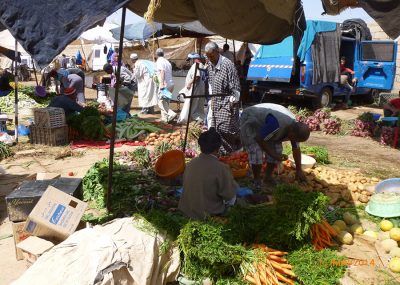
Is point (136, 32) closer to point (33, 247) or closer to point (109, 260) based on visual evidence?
point (33, 247)

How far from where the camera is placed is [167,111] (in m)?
10.9

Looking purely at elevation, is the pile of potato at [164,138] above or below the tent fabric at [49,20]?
below

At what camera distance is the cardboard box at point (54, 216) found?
3.42 meters

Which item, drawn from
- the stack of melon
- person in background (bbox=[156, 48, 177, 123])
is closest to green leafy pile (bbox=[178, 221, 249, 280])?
the stack of melon

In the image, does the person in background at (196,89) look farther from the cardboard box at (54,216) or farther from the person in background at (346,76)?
the cardboard box at (54,216)

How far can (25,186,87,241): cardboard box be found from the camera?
3424mm

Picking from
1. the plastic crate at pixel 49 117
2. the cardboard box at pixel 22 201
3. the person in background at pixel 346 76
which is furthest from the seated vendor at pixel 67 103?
the person in background at pixel 346 76

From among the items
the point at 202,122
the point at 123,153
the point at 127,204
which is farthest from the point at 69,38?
the point at 202,122

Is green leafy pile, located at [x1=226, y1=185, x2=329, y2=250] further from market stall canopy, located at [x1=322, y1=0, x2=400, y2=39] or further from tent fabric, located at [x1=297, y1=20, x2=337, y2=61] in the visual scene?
tent fabric, located at [x1=297, y1=20, x2=337, y2=61]

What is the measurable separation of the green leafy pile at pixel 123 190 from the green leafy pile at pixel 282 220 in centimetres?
143

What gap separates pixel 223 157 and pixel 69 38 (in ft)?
13.2

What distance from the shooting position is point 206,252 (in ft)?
10.2

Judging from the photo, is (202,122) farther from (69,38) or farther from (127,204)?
(69,38)

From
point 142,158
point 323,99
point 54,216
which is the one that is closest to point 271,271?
point 54,216
